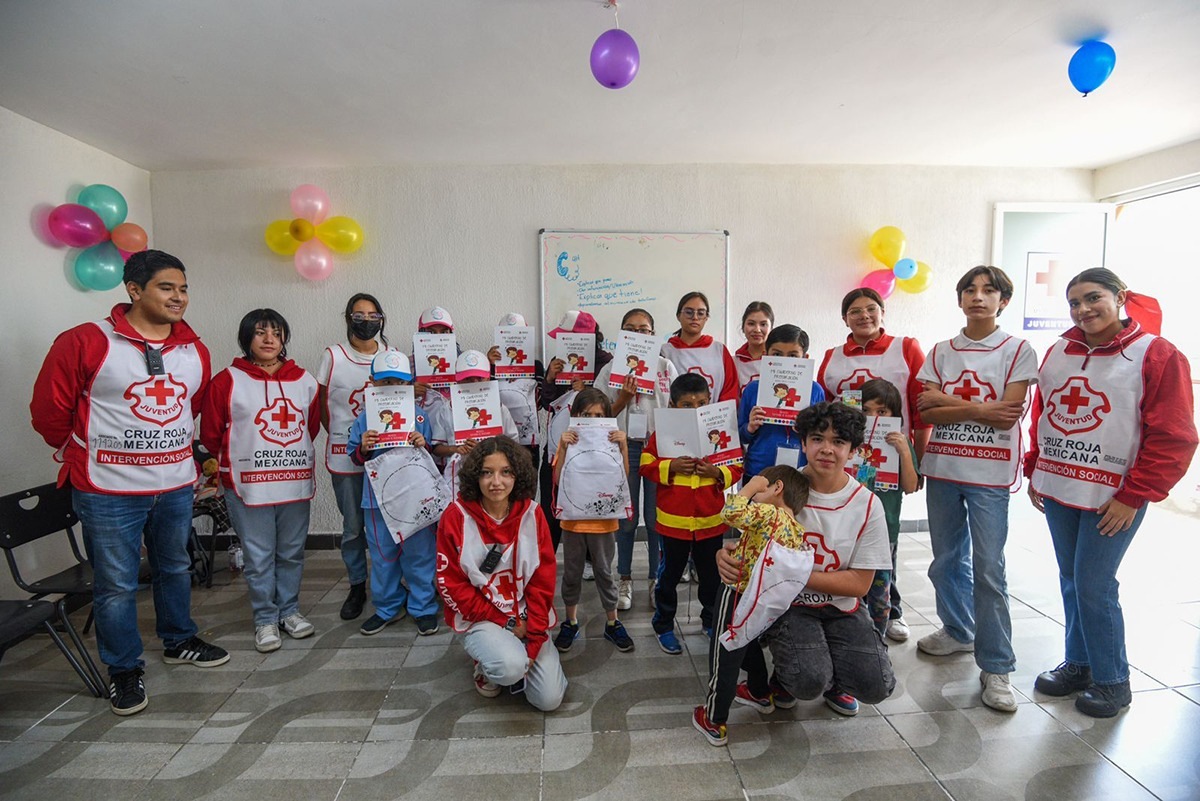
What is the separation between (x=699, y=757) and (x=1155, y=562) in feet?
12.9

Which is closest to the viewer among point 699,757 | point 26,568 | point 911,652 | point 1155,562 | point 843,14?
point 699,757

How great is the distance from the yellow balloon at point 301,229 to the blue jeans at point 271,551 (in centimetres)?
202

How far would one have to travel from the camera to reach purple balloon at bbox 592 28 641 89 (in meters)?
2.11

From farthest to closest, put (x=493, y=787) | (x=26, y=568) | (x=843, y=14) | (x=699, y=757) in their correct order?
1. (x=26, y=568)
2. (x=843, y=14)
3. (x=699, y=757)
4. (x=493, y=787)

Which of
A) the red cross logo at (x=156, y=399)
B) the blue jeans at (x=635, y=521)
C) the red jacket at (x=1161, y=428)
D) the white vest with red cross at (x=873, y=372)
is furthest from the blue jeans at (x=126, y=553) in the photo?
the red jacket at (x=1161, y=428)

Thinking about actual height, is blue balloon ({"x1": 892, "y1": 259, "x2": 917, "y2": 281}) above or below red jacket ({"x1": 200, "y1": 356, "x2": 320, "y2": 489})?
above

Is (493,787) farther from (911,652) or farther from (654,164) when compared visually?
(654,164)

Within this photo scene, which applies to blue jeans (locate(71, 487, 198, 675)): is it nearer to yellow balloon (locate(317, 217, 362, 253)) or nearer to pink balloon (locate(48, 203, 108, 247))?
pink balloon (locate(48, 203, 108, 247))

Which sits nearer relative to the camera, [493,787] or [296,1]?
[493,787]

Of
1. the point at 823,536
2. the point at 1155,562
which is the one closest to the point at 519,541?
the point at 823,536

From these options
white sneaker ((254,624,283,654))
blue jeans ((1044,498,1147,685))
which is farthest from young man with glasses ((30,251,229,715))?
blue jeans ((1044,498,1147,685))

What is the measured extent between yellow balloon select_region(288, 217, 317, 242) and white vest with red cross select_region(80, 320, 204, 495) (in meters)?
1.79

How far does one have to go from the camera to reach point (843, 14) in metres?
2.32

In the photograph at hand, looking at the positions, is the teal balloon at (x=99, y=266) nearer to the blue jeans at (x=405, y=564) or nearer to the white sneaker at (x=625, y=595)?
the blue jeans at (x=405, y=564)
